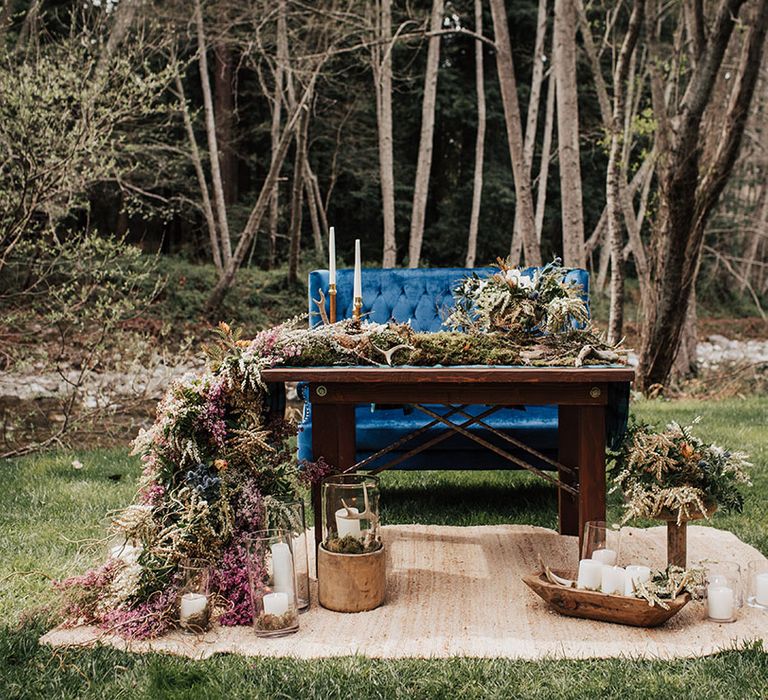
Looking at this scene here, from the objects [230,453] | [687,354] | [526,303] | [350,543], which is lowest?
[687,354]

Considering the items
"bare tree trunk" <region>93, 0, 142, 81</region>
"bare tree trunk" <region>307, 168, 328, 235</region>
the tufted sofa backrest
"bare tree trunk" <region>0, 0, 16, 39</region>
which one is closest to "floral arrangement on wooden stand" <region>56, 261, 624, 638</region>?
the tufted sofa backrest

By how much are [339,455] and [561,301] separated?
109 cm

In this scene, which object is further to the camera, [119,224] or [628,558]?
[119,224]

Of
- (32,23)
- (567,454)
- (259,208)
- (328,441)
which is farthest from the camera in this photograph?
(259,208)

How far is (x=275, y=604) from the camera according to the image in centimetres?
296

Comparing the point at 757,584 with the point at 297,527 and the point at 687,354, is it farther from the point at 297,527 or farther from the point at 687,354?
the point at 687,354

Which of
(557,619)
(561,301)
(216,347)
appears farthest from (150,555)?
(561,301)

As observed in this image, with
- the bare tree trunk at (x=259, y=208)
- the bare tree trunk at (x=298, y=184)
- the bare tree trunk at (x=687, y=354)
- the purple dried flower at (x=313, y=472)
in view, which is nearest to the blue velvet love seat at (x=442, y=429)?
the purple dried flower at (x=313, y=472)

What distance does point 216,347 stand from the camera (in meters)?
3.34

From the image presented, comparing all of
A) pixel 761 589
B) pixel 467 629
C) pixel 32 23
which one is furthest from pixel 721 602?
pixel 32 23

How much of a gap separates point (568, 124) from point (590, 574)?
18.9ft

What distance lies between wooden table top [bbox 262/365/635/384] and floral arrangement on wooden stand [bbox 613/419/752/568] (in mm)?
333

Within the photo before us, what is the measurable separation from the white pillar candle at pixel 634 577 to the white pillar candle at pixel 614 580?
0.02 m

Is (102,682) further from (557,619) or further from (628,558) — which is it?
(628,558)
